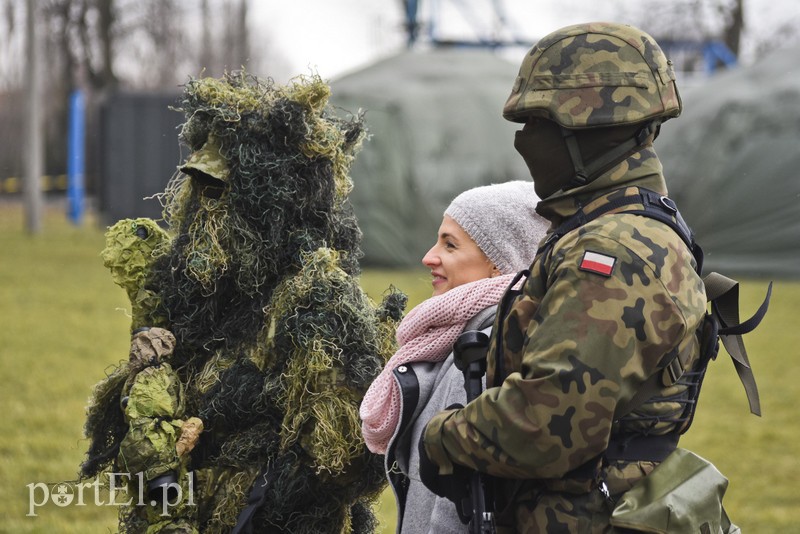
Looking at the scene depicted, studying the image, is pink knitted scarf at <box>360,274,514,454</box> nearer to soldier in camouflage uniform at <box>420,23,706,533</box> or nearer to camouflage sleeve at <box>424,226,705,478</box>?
soldier in camouflage uniform at <box>420,23,706,533</box>

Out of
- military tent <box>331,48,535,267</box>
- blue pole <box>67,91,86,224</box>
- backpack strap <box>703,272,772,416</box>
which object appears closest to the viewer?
backpack strap <box>703,272,772,416</box>

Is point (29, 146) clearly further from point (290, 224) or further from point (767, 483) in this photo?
point (290, 224)

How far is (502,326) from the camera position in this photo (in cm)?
231

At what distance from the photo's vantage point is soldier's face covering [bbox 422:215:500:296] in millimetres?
2879

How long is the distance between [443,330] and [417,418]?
24cm

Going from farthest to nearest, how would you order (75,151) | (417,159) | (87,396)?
(75,151), (417,159), (87,396)

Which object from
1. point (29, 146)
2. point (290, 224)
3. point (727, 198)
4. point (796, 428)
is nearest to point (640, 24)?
point (727, 198)

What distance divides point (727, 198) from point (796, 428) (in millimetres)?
7348

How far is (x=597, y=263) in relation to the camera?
6.88 feet

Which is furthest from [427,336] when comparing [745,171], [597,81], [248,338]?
[745,171]

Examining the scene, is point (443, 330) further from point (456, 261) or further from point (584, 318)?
point (584, 318)

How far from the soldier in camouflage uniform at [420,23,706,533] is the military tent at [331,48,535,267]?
11849mm

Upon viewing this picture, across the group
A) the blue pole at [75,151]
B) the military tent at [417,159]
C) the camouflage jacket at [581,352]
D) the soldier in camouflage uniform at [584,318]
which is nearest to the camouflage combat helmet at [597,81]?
the soldier in camouflage uniform at [584,318]

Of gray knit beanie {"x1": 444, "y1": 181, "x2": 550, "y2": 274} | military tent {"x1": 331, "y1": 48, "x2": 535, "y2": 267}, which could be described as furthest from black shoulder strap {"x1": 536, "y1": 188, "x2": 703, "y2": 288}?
military tent {"x1": 331, "y1": 48, "x2": 535, "y2": 267}
